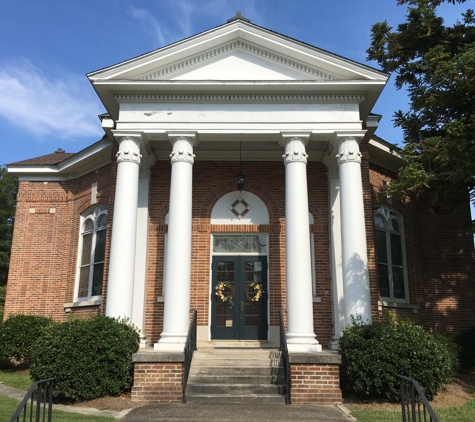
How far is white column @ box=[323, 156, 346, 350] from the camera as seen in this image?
41.5ft

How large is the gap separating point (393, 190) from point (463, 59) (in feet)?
9.63

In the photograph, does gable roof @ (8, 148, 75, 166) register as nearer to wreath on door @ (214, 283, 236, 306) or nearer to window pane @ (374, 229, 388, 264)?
wreath on door @ (214, 283, 236, 306)

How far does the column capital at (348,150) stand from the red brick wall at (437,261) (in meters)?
3.73

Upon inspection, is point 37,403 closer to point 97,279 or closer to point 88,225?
point 97,279

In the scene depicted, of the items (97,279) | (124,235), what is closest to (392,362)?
(124,235)

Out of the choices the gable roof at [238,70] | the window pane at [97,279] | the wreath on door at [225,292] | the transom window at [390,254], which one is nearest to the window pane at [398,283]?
the transom window at [390,254]

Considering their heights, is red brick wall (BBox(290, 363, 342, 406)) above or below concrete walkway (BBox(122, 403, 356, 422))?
above

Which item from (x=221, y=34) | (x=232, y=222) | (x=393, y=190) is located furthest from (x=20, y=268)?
(x=393, y=190)

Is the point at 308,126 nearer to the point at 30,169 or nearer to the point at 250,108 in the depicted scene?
the point at 250,108

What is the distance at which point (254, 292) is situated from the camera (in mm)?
13570

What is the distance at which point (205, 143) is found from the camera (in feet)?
46.0

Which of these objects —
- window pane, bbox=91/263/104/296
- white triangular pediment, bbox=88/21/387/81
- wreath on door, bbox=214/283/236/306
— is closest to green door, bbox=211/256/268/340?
wreath on door, bbox=214/283/236/306

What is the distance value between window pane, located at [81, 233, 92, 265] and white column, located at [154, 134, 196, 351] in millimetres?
5683

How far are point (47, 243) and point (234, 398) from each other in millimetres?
9938
